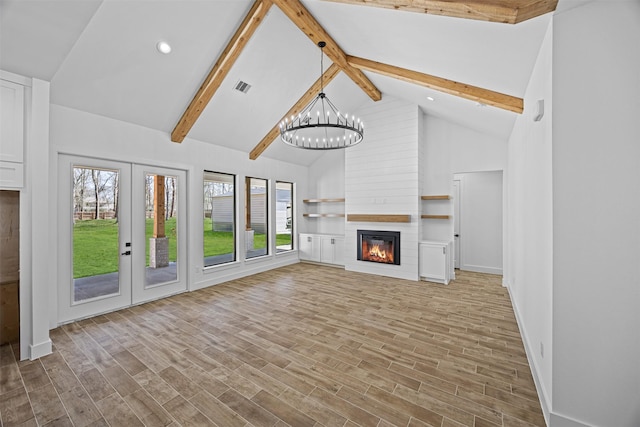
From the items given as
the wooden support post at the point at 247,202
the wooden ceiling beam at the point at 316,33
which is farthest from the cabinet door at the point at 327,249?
the wooden ceiling beam at the point at 316,33

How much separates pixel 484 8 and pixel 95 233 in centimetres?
538

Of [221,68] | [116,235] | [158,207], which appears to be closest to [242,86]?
[221,68]

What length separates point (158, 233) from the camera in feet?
15.7

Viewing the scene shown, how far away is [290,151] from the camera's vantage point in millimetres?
7180

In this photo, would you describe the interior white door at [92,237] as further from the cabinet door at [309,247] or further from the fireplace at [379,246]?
the fireplace at [379,246]

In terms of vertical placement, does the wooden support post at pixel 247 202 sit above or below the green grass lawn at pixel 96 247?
above

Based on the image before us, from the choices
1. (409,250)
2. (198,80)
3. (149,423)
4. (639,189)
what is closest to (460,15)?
(639,189)

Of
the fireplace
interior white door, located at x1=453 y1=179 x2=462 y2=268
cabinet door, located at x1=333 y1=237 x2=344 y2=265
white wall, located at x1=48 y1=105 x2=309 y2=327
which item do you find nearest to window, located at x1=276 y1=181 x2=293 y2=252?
white wall, located at x1=48 y1=105 x2=309 y2=327

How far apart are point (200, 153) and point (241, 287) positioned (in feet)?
9.23

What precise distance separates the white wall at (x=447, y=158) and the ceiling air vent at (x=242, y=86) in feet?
13.6

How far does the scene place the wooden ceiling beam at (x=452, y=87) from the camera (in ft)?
11.1

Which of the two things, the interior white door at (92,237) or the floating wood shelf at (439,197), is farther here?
the floating wood shelf at (439,197)

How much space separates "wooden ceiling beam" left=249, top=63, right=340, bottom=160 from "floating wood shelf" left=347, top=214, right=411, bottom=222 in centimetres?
266

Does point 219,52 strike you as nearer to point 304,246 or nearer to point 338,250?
point 338,250
